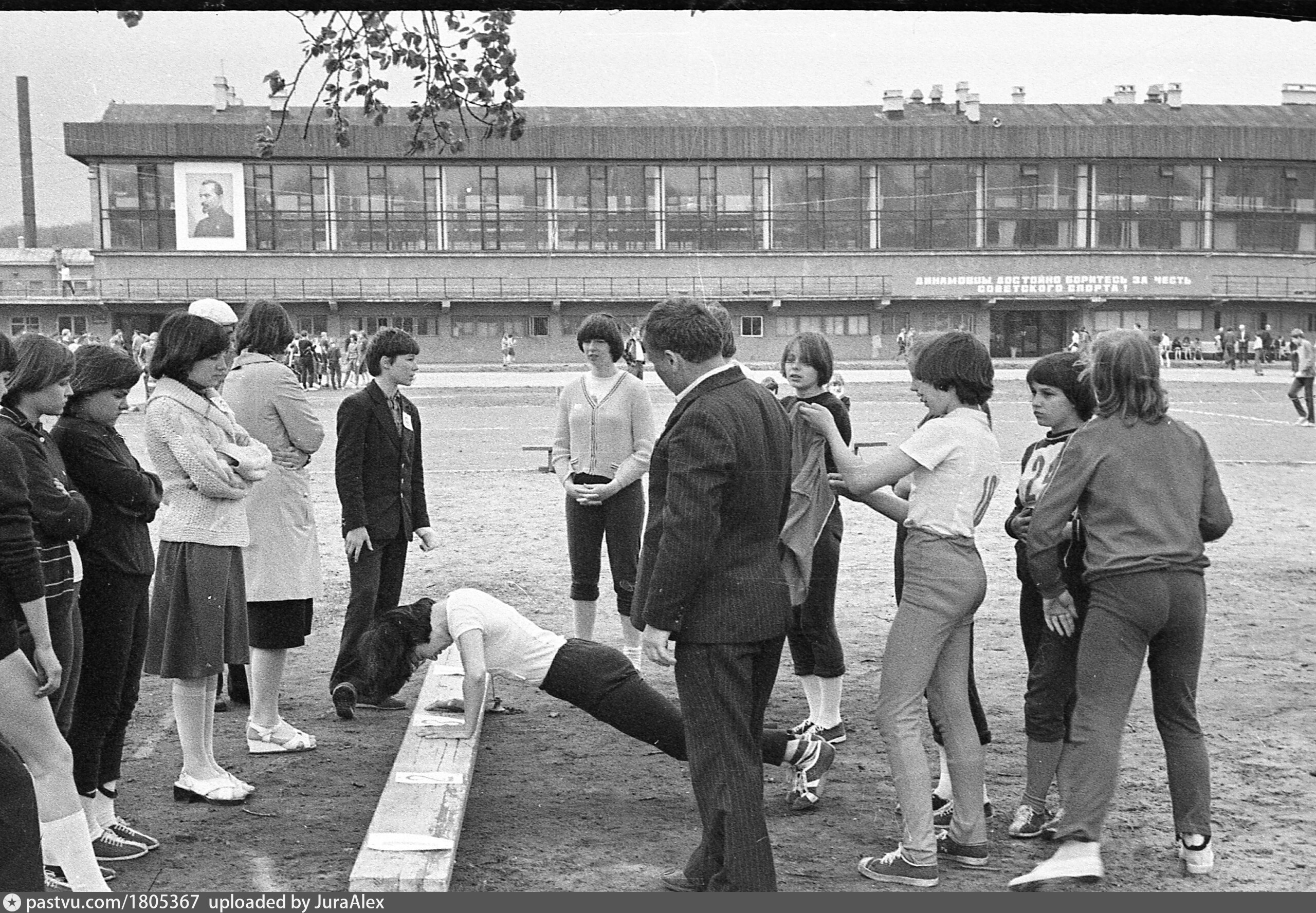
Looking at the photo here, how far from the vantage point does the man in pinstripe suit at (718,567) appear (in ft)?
→ 12.7

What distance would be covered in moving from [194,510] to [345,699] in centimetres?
171

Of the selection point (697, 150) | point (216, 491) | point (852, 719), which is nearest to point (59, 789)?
point (216, 491)

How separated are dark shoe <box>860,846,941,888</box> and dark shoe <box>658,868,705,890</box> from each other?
0.58m

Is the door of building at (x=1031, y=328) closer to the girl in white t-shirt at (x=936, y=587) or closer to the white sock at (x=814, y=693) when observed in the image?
the white sock at (x=814, y=693)

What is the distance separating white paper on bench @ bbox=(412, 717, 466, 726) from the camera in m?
5.59

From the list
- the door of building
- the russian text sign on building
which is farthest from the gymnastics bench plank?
the door of building

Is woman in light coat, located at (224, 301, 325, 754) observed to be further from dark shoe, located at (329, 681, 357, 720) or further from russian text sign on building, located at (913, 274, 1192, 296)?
russian text sign on building, located at (913, 274, 1192, 296)

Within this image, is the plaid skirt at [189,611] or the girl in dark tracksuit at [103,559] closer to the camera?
the girl in dark tracksuit at [103,559]

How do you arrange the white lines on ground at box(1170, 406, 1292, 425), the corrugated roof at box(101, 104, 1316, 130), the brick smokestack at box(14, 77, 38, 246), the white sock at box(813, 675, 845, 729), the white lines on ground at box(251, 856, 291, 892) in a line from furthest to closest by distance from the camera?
1. the brick smokestack at box(14, 77, 38, 246)
2. the corrugated roof at box(101, 104, 1316, 130)
3. the white lines on ground at box(1170, 406, 1292, 425)
4. the white sock at box(813, 675, 845, 729)
5. the white lines on ground at box(251, 856, 291, 892)

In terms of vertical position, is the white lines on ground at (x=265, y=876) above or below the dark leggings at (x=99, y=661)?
below

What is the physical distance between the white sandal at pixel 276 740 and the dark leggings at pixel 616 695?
128 centimetres

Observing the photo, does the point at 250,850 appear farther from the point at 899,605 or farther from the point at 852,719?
the point at 852,719

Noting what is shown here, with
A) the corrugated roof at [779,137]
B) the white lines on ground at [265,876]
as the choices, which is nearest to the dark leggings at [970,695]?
the white lines on ground at [265,876]

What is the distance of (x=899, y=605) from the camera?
449 centimetres
